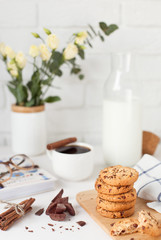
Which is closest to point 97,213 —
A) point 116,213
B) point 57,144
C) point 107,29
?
point 116,213

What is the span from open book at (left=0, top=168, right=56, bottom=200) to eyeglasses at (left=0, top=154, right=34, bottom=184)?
16 millimetres

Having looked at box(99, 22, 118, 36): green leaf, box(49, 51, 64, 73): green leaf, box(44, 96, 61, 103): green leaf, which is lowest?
box(44, 96, 61, 103): green leaf

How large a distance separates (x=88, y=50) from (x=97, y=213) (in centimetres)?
68

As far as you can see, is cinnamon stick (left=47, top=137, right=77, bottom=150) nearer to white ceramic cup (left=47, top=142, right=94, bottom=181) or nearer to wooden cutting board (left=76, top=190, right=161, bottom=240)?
white ceramic cup (left=47, top=142, right=94, bottom=181)

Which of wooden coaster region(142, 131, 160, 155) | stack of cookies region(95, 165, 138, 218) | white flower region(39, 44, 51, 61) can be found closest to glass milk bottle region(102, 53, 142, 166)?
wooden coaster region(142, 131, 160, 155)

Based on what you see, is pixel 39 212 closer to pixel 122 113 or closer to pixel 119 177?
pixel 119 177

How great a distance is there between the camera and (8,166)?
94 centimetres

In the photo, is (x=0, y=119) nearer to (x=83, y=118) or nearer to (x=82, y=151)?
(x=83, y=118)

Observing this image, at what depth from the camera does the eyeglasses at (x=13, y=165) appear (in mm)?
908

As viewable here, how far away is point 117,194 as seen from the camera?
0.73m

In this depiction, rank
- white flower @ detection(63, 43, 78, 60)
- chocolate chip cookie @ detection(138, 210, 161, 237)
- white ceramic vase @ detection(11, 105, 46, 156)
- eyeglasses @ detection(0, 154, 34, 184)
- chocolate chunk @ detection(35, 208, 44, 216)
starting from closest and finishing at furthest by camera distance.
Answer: chocolate chip cookie @ detection(138, 210, 161, 237) < chocolate chunk @ detection(35, 208, 44, 216) < eyeglasses @ detection(0, 154, 34, 184) < white flower @ detection(63, 43, 78, 60) < white ceramic vase @ detection(11, 105, 46, 156)

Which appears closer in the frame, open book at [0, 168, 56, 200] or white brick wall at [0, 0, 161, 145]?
open book at [0, 168, 56, 200]

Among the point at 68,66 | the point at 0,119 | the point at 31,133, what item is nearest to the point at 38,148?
the point at 31,133

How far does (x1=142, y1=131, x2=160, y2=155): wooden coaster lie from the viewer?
1158 millimetres
